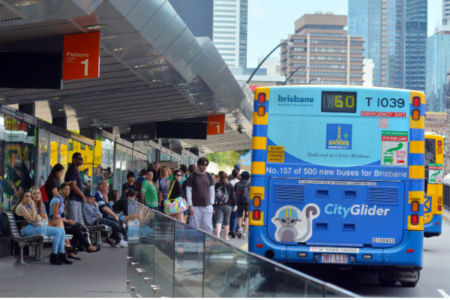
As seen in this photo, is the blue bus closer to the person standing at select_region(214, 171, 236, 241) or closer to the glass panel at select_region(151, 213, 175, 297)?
the glass panel at select_region(151, 213, 175, 297)

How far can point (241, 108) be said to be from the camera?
2683 cm

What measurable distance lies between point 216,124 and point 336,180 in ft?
54.4

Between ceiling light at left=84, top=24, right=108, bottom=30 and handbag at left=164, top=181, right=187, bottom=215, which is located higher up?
ceiling light at left=84, top=24, right=108, bottom=30

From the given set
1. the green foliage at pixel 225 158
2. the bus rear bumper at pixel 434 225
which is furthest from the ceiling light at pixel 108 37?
the green foliage at pixel 225 158

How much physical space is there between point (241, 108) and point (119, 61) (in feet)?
41.2

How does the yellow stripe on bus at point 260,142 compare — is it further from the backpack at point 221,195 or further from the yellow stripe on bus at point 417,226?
the backpack at point 221,195

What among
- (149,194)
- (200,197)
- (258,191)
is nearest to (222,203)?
(149,194)

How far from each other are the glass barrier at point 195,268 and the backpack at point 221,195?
871 cm

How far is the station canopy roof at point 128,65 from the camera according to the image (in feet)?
34.4

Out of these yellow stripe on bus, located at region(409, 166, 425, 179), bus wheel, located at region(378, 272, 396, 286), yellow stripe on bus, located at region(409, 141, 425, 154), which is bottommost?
bus wheel, located at region(378, 272, 396, 286)

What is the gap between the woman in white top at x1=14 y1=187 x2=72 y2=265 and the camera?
562 inches

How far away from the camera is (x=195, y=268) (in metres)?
6.88

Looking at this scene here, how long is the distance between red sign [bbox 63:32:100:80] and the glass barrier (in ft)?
6.20

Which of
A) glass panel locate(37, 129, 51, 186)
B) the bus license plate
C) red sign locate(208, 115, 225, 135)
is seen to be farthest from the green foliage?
the bus license plate
